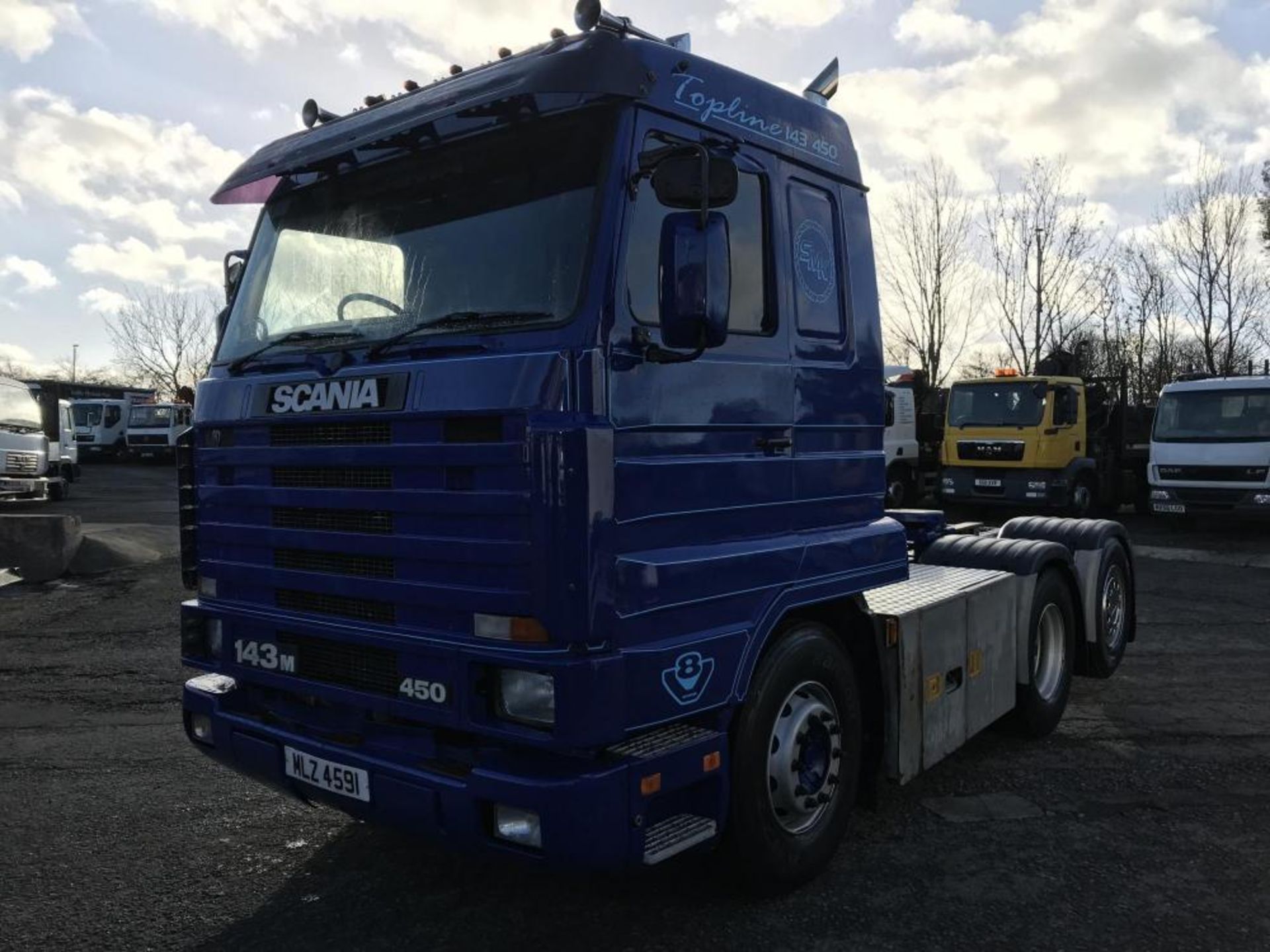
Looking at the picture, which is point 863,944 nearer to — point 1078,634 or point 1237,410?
point 1078,634

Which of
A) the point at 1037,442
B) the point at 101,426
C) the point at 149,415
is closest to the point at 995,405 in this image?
the point at 1037,442

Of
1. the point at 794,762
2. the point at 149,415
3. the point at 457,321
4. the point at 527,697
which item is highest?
the point at 149,415

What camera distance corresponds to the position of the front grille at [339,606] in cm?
324

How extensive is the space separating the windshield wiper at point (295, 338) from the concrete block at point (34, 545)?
30.9 ft

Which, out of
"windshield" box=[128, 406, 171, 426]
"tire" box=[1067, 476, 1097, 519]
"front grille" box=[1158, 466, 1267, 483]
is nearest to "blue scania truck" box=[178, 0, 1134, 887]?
"front grille" box=[1158, 466, 1267, 483]

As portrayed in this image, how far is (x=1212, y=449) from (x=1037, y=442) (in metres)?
2.58

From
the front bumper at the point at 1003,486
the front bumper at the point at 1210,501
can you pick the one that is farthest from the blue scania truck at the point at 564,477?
the front bumper at the point at 1003,486

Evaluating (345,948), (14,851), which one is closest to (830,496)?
(345,948)

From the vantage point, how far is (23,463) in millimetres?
17891

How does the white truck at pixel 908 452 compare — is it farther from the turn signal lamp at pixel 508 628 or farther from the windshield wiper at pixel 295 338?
the turn signal lamp at pixel 508 628

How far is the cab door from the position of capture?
Answer: 2.98 metres

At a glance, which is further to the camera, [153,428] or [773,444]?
[153,428]

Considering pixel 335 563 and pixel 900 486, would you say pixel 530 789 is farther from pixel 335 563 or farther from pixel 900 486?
pixel 900 486

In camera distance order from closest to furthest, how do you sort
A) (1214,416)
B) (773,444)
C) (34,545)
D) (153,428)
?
(773,444) → (34,545) → (1214,416) → (153,428)
